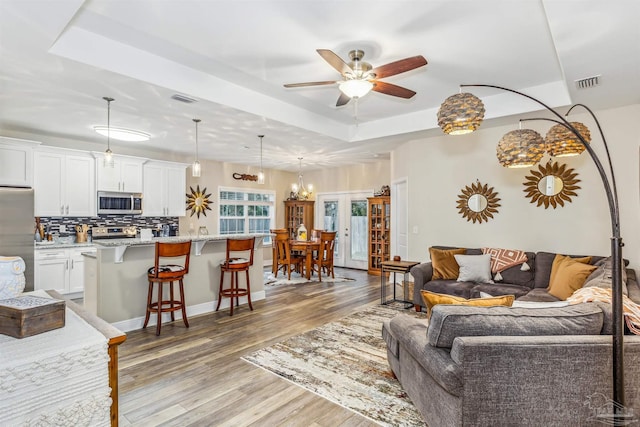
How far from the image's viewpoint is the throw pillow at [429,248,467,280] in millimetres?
4734

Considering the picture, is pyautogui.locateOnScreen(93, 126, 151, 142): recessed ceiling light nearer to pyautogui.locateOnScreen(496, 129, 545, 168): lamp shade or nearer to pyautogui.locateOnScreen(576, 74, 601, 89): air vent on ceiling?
pyautogui.locateOnScreen(496, 129, 545, 168): lamp shade

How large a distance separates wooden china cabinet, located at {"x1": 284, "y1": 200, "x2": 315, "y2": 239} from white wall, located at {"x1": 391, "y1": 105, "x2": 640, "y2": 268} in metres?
3.04

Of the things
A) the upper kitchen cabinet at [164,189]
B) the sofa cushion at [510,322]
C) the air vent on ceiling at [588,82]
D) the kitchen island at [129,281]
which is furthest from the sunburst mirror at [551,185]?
the upper kitchen cabinet at [164,189]

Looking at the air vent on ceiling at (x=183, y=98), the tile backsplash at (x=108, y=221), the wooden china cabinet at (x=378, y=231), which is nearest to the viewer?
the air vent on ceiling at (x=183, y=98)

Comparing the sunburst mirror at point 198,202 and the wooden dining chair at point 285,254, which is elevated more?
the sunburst mirror at point 198,202

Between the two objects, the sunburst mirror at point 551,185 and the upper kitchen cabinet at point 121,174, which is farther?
the upper kitchen cabinet at point 121,174

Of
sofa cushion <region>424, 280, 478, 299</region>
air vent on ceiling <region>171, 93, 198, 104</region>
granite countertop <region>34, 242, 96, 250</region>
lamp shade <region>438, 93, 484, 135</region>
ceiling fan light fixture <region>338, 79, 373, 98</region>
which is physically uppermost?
air vent on ceiling <region>171, 93, 198, 104</region>

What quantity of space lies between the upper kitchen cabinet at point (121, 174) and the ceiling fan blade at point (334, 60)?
15.2ft

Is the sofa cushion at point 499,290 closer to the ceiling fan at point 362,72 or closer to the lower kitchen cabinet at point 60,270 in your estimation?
the ceiling fan at point 362,72

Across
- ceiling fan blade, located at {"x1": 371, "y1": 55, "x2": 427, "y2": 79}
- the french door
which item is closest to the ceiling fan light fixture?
ceiling fan blade, located at {"x1": 371, "y1": 55, "x2": 427, "y2": 79}

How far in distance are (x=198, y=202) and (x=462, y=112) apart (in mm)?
6251

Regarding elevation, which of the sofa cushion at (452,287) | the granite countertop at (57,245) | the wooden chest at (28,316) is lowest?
the sofa cushion at (452,287)

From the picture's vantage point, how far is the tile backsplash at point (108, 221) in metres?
5.61

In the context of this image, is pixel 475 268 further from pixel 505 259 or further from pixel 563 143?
pixel 563 143
